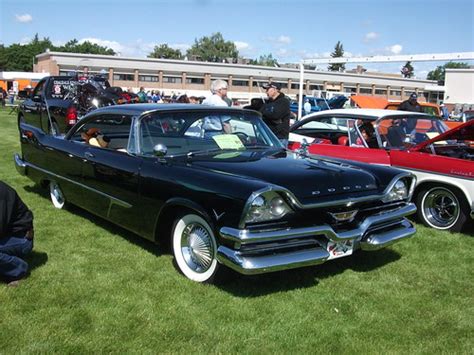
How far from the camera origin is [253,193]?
360cm

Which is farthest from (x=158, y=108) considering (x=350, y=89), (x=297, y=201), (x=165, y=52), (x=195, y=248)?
(x=165, y=52)

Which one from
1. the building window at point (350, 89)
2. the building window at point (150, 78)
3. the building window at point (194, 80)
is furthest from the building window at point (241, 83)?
the building window at point (350, 89)

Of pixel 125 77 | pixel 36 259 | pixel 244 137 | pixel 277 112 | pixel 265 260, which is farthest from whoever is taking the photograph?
pixel 125 77

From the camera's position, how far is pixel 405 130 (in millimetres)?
7191

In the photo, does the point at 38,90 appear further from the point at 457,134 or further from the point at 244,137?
the point at 457,134

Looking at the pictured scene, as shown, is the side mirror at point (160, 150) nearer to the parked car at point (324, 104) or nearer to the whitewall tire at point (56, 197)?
the whitewall tire at point (56, 197)

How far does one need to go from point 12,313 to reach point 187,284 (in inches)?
51.3

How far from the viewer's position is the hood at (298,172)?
3.92m

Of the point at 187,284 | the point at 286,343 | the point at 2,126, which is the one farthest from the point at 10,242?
the point at 2,126

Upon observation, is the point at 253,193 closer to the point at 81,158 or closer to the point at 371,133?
the point at 81,158

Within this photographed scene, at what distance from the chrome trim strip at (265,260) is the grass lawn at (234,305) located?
13.2 inches

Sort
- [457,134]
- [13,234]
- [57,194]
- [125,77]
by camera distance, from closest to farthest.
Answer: [13,234] < [457,134] < [57,194] < [125,77]

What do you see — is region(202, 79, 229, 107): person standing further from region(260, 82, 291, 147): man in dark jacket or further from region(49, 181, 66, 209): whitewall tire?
region(49, 181, 66, 209): whitewall tire

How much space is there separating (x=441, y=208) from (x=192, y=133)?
326cm
